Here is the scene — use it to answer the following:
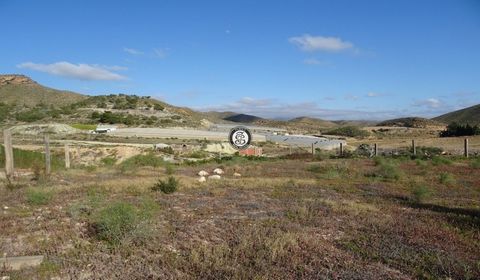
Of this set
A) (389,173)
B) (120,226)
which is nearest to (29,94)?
(389,173)

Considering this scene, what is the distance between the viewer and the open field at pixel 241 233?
255 inches

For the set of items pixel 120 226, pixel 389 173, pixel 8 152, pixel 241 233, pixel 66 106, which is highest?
pixel 66 106

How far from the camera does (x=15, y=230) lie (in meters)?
8.63

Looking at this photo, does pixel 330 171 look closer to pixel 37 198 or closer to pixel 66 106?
pixel 37 198

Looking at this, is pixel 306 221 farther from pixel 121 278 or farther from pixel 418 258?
pixel 121 278

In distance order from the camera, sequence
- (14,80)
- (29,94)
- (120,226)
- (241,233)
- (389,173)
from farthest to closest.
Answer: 1. (14,80)
2. (29,94)
3. (389,173)
4. (241,233)
5. (120,226)

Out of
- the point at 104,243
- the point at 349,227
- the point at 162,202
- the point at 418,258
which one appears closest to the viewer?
the point at 418,258

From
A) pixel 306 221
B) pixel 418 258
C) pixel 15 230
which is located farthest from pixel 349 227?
pixel 15 230

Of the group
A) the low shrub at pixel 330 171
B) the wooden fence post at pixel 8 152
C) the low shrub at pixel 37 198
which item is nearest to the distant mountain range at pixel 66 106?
the low shrub at pixel 330 171

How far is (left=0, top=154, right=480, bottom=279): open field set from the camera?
6488mm

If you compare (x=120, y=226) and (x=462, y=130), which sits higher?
(x=462, y=130)

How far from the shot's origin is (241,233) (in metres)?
8.45

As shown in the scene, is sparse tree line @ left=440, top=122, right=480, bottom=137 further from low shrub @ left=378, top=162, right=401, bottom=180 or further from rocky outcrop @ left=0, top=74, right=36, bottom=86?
rocky outcrop @ left=0, top=74, right=36, bottom=86

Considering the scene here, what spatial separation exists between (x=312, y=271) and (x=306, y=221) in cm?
340
